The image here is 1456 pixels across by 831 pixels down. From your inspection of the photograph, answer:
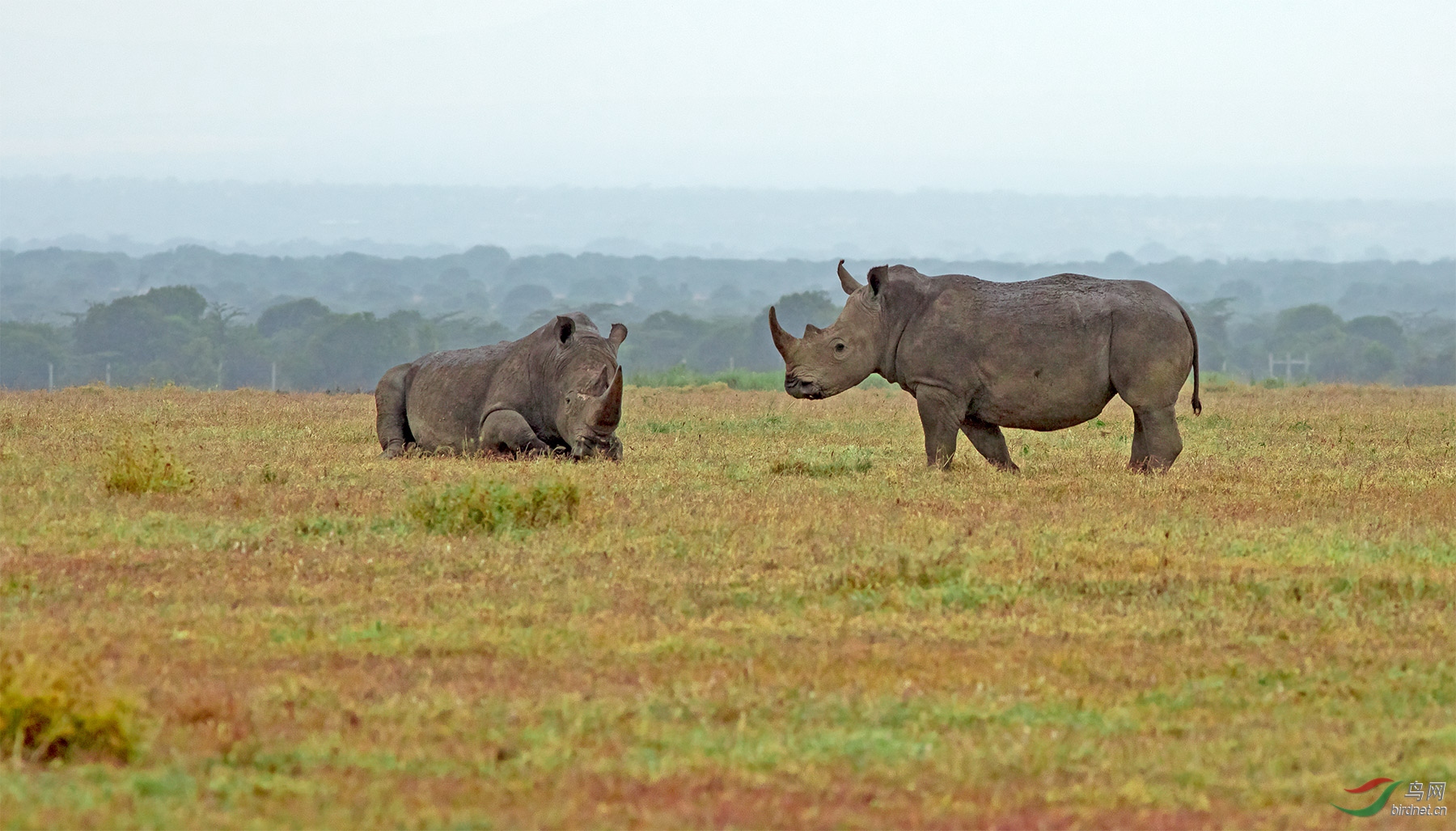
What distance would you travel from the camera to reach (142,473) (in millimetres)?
11891

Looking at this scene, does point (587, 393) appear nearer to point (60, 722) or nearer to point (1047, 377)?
point (1047, 377)

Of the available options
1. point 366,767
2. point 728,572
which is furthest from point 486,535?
point 366,767

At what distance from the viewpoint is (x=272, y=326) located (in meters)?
107

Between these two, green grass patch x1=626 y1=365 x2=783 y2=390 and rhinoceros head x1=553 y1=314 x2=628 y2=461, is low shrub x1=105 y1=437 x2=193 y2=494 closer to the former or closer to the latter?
rhinoceros head x1=553 y1=314 x2=628 y2=461

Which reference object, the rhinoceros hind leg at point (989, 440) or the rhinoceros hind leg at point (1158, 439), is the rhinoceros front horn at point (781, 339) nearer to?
the rhinoceros hind leg at point (989, 440)

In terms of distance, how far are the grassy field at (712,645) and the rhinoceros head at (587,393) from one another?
0.95 m

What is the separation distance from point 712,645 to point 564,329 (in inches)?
328

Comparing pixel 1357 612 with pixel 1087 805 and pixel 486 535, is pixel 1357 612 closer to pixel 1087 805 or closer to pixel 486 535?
pixel 1087 805

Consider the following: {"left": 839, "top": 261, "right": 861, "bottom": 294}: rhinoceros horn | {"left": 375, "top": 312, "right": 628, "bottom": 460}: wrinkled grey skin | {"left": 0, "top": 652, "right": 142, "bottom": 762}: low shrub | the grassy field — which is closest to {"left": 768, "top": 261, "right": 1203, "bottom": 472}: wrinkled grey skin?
{"left": 839, "top": 261, "right": 861, "bottom": 294}: rhinoceros horn

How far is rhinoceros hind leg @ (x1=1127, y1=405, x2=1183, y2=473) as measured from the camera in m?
14.3

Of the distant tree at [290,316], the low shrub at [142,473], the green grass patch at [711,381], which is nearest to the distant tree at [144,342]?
the distant tree at [290,316]

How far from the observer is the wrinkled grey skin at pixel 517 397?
14.8m

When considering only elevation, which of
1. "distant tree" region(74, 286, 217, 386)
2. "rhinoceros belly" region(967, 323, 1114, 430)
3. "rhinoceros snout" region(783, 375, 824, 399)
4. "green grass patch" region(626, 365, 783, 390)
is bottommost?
"distant tree" region(74, 286, 217, 386)

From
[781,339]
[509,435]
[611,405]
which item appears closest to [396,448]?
[509,435]
